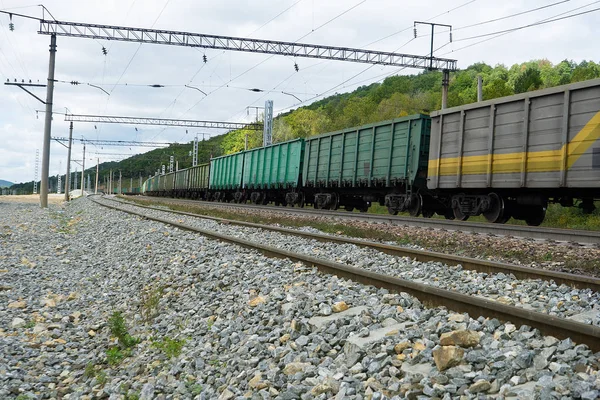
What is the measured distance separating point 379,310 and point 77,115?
147 ft

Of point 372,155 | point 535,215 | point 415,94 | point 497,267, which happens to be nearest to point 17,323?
point 497,267

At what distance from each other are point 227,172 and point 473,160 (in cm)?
2340

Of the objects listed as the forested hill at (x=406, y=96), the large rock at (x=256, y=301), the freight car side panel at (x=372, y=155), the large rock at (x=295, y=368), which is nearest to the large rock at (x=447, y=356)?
the large rock at (x=295, y=368)

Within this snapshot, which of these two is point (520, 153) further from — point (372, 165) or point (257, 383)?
point (257, 383)

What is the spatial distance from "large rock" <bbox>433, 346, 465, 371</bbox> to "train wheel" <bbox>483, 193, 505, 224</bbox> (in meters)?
10.6

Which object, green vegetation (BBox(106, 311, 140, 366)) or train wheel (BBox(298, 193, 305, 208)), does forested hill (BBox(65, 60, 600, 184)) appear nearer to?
train wheel (BBox(298, 193, 305, 208))

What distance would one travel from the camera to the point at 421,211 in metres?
16.7

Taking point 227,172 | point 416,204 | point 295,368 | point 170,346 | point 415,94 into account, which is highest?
point 415,94

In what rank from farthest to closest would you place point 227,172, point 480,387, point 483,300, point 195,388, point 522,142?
point 227,172
point 522,142
point 483,300
point 195,388
point 480,387

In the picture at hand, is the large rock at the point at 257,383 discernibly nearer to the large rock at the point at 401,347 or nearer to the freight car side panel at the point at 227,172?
the large rock at the point at 401,347

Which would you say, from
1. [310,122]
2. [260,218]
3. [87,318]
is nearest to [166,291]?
[87,318]

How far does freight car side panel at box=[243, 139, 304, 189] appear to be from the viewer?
24041 millimetres

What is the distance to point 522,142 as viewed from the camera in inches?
464

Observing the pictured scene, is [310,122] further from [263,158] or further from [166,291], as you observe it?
[166,291]
